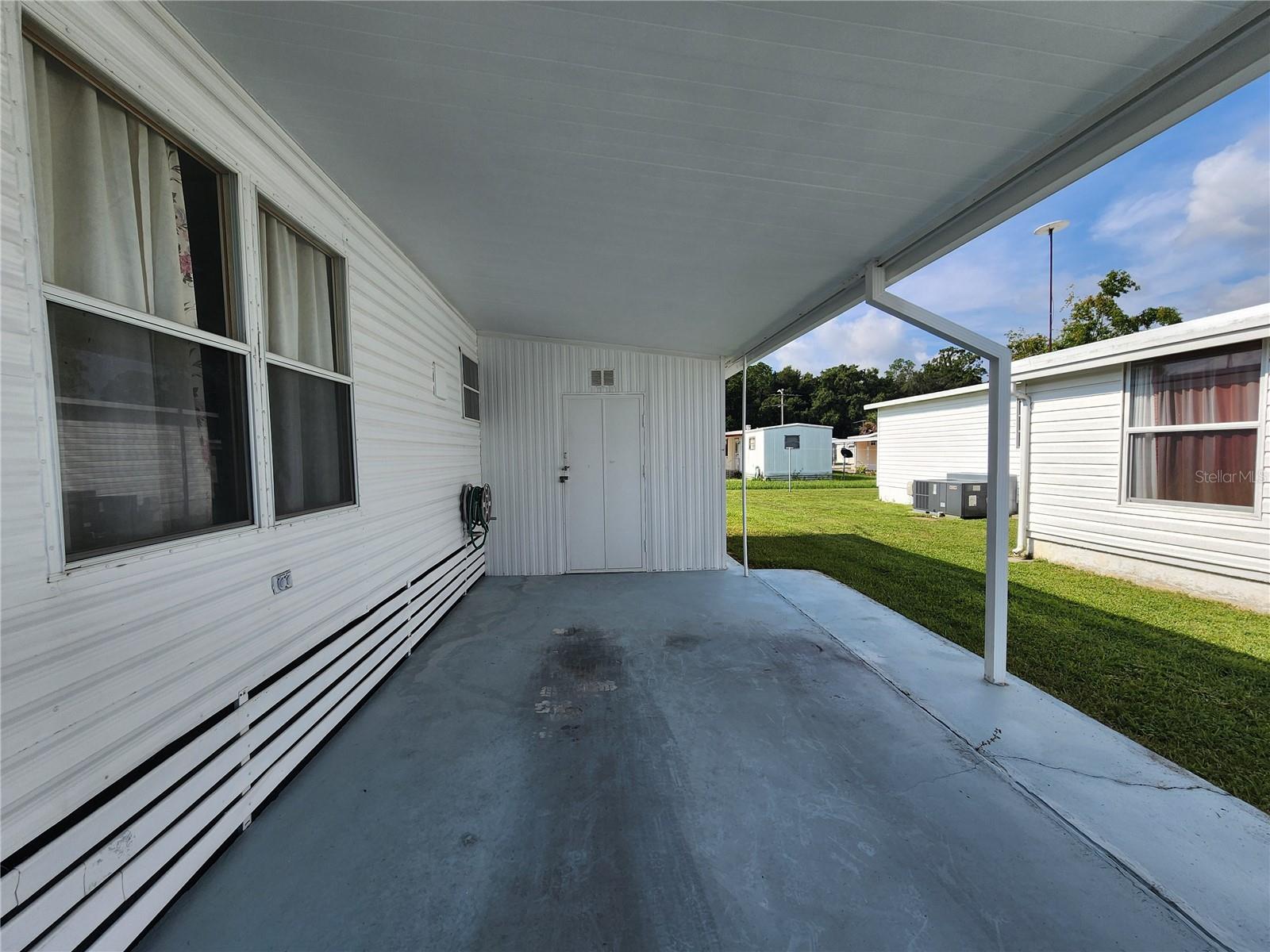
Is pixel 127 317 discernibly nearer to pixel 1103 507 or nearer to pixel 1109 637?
pixel 1109 637

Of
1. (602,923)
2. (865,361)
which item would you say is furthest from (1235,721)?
(865,361)

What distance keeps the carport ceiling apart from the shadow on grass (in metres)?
2.64

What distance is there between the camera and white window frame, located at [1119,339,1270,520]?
4.33 metres

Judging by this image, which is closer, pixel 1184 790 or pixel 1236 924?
pixel 1236 924

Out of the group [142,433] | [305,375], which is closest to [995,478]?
[305,375]

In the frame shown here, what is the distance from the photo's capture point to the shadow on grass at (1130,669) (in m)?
2.30

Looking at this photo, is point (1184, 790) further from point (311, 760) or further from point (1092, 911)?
point (311, 760)

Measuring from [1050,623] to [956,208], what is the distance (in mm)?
3484

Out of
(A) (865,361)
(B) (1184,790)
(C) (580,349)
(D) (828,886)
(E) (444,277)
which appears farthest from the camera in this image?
(A) (865,361)

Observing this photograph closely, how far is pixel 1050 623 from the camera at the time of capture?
4.04 meters

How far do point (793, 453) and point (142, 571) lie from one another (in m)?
21.5

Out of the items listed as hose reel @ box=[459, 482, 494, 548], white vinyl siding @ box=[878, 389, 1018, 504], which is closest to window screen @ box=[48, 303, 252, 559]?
hose reel @ box=[459, 482, 494, 548]

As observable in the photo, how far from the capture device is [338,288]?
267 cm
